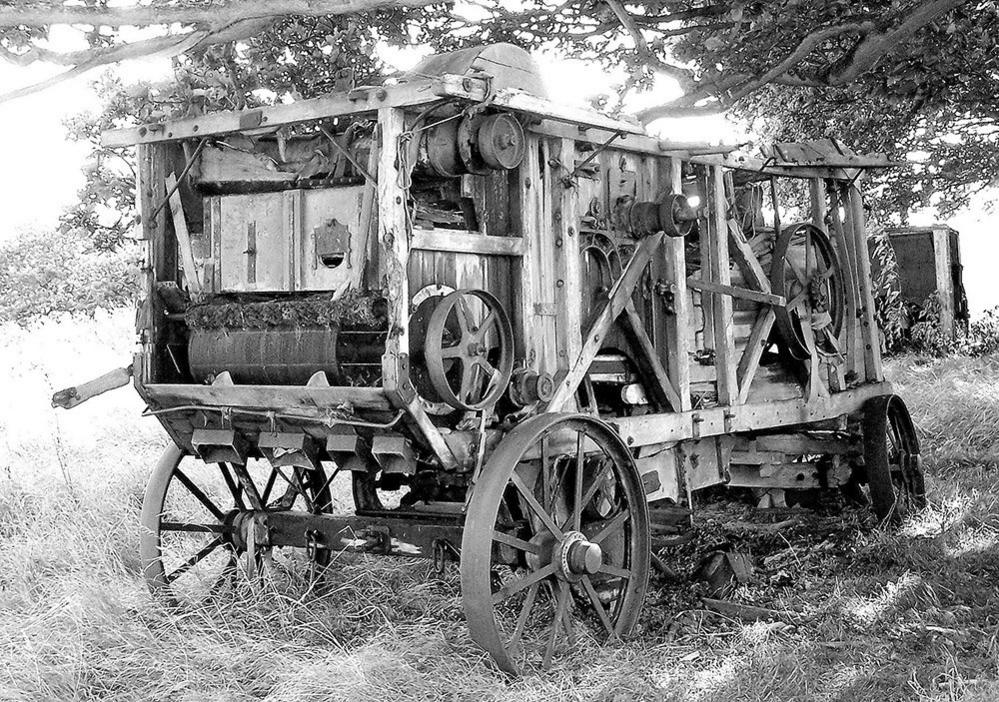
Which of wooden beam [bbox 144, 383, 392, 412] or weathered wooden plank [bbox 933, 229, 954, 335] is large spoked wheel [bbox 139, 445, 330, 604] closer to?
A: wooden beam [bbox 144, 383, 392, 412]

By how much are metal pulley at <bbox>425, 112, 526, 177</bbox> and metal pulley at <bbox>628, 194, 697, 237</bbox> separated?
1.28 metres

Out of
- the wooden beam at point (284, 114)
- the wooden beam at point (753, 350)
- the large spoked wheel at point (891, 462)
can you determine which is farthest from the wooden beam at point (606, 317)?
the large spoked wheel at point (891, 462)

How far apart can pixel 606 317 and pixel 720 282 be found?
1396mm

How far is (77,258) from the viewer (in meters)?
25.5

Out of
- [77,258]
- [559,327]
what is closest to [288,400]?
[559,327]

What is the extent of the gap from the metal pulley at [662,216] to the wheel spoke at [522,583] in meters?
2.21

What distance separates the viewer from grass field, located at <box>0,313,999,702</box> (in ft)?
16.1

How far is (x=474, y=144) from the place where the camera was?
534 centimetres

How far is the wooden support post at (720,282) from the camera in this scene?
718 centimetres

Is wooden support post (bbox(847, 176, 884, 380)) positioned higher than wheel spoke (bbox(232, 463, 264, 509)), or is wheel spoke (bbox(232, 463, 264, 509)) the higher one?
wooden support post (bbox(847, 176, 884, 380))

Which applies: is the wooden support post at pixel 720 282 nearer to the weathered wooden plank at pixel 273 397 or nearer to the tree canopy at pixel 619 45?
the tree canopy at pixel 619 45

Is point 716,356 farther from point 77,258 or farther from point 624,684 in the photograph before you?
point 77,258

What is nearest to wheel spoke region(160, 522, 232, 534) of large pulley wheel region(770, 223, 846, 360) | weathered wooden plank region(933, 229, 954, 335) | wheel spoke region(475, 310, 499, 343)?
wheel spoke region(475, 310, 499, 343)

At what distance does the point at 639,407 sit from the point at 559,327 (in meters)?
1.12
